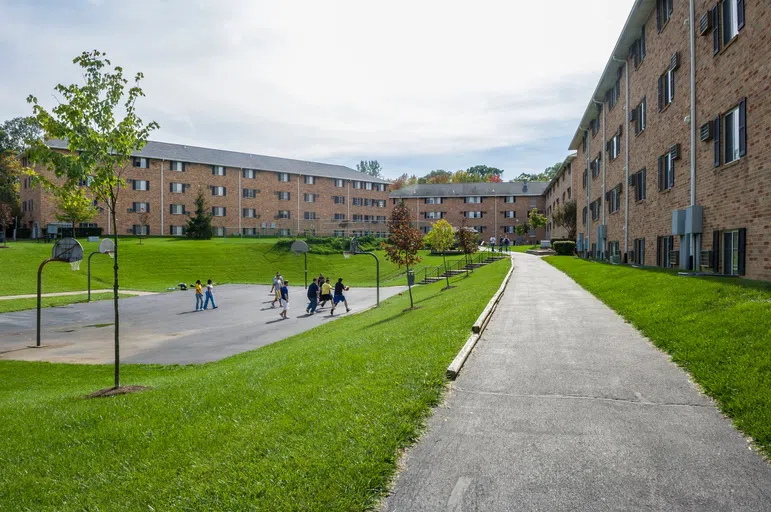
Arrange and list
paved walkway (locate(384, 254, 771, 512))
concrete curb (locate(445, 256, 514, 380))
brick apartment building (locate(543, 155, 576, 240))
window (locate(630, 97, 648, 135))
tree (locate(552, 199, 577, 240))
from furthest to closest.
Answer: brick apartment building (locate(543, 155, 576, 240)) → tree (locate(552, 199, 577, 240)) → window (locate(630, 97, 648, 135)) → concrete curb (locate(445, 256, 514, 380)) → paved walkway (locate(384, 254, 771, 512))

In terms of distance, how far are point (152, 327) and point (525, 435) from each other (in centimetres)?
1970

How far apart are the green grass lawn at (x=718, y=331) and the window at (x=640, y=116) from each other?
11.1m

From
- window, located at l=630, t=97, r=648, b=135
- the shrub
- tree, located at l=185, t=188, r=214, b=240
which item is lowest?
the shrub

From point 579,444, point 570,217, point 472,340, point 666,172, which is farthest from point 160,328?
point 570,217

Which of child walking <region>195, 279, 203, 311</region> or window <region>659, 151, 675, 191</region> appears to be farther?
child walking <region>195, 279, 203, 311</region>

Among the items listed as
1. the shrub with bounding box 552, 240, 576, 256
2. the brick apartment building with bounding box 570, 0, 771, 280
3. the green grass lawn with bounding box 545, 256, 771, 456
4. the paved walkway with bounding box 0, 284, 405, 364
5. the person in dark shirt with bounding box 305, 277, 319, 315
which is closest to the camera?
the green grass lawn with bounding box 545, 256, 771, 456

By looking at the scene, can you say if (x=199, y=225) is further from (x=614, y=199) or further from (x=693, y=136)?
(x=693, y=136)

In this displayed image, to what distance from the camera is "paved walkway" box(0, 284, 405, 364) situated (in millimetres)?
16359

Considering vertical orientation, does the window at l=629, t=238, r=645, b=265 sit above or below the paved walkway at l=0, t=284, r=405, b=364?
above

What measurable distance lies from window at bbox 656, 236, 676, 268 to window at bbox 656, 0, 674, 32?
8.49m

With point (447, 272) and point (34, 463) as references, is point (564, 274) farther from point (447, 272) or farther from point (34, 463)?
point (34, 463)

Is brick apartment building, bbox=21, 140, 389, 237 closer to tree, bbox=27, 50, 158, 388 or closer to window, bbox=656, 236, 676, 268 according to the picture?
window, bbox=656, 236, 676, 268

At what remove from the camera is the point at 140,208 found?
5856cm

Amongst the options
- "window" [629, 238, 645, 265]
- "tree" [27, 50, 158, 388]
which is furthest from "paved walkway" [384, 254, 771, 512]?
"window" [629, 238, 645, 265]
